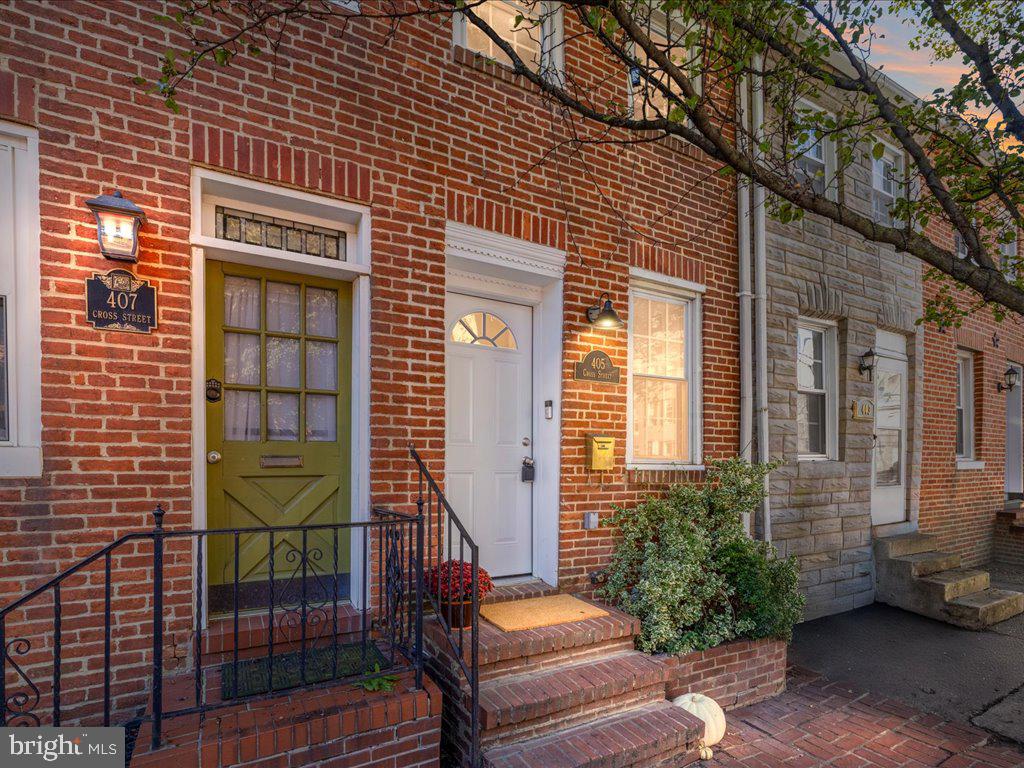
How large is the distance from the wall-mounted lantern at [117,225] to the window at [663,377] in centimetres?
351

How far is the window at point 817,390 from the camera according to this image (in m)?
6.08

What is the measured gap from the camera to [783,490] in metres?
5.53

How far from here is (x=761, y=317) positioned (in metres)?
5.38

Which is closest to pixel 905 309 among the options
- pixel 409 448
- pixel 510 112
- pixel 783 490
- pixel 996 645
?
pixel 783 490

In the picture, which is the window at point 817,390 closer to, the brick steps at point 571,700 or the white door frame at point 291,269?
the brick steps at point 571,700

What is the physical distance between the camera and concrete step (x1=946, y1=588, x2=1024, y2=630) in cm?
550

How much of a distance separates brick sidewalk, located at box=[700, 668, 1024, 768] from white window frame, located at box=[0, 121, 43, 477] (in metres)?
4.09

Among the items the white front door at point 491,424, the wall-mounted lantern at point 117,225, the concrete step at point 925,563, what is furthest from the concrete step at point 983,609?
the wall-mounted lantern at point 117,225

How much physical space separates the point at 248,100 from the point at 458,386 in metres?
2.20

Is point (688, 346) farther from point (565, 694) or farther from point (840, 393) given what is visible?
point (565, 694)

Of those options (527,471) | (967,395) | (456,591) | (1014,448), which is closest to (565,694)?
(456,591)

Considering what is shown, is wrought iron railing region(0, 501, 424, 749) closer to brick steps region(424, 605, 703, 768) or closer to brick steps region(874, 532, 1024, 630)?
brick steps region(424, 605, 703, 768)

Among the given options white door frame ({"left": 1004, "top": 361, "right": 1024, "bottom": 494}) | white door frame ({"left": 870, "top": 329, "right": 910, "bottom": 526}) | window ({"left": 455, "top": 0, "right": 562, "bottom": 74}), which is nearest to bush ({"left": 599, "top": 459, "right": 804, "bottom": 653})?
white door frame ({"left": 870, "top": 329, "right": 910, "bottom": 526})

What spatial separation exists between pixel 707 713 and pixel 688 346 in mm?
2988
